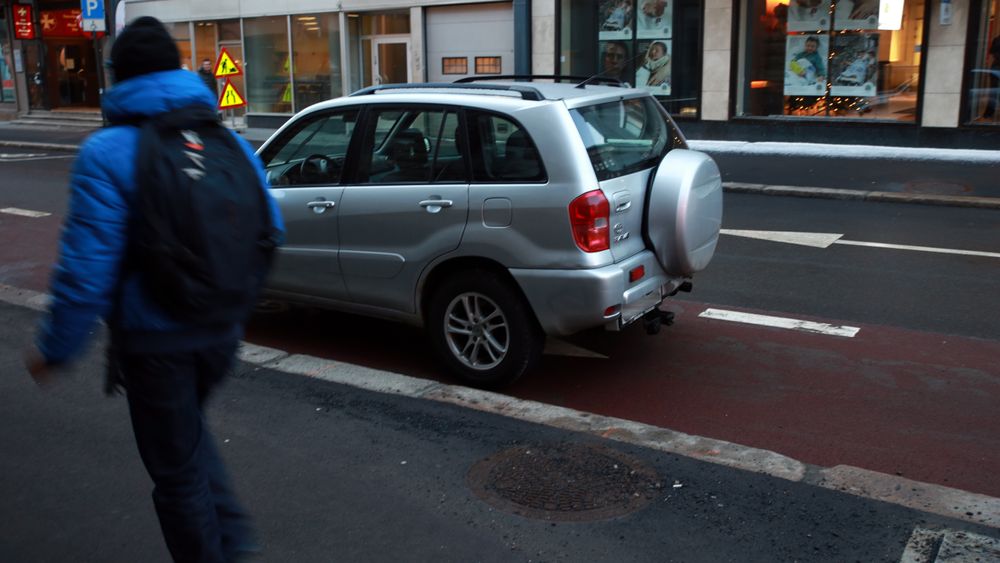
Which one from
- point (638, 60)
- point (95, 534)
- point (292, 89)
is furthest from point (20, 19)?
point (95, 534)

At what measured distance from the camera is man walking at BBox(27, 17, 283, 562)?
2896 millimetres

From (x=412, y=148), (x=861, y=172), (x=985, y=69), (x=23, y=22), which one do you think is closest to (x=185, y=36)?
(x=23, y=22)

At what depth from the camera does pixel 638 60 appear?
20188mm

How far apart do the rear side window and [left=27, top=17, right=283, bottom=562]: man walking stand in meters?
2.45

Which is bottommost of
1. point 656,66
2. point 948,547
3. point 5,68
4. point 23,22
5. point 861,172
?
point 948,547

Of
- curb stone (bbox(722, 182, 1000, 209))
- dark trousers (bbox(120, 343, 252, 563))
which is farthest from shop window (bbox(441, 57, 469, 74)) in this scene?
dark trousers (bbox(120, 343, 252, 563))

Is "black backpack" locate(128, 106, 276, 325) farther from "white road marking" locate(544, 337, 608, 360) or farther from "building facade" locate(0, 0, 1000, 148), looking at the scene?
"building facade" locate(0, 0, 1000, 148)

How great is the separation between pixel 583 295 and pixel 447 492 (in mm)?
1418

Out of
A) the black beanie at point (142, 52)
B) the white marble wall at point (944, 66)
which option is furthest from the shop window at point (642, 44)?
the black beanie at point (142, 52)

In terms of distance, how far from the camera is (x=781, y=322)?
715 cm

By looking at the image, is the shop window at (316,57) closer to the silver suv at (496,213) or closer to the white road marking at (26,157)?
the white road marking at (26,157)

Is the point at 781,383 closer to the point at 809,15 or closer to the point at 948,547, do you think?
the point at 948,547

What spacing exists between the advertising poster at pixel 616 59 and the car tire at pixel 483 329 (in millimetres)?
14983

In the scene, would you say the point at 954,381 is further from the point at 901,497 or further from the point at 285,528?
the point at 285,528
